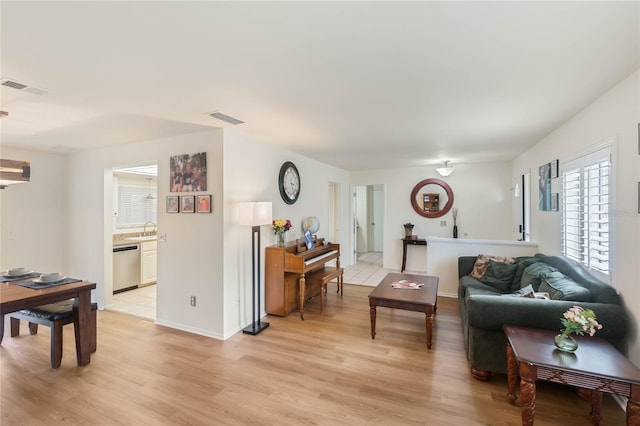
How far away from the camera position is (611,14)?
4.55 feet

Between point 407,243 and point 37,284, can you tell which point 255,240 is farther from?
point 407,243

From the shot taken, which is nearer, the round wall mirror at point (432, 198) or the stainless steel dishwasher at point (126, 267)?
the stainless steel dishwasher at point (126, 267)

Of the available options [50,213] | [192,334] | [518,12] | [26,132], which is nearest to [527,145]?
[518,12]

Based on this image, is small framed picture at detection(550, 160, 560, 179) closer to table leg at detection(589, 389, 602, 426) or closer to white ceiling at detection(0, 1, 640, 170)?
white ceiling at detection(0, 1, 640, 170)

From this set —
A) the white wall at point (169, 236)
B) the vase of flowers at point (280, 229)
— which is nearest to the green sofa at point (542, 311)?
the vase of flowers at point (280, 229)

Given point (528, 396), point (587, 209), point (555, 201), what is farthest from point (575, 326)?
point (555, 201)

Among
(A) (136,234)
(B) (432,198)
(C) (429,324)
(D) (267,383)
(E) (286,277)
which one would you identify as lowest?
(D) (267,383)

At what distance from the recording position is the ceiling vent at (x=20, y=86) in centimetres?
201

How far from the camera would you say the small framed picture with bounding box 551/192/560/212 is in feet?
10.6

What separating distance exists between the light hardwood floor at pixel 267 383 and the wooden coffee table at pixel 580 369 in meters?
0.39

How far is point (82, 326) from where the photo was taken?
2756 millimetres

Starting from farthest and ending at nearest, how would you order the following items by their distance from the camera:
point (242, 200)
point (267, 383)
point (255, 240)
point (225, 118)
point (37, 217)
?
point (37, 217), point (255, 240), point (242, 200), point (225, 118), point (267, 383)

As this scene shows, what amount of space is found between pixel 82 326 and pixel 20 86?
2.13 m

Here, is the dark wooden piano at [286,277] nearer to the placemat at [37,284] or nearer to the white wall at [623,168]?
the placemat at [37,284]
